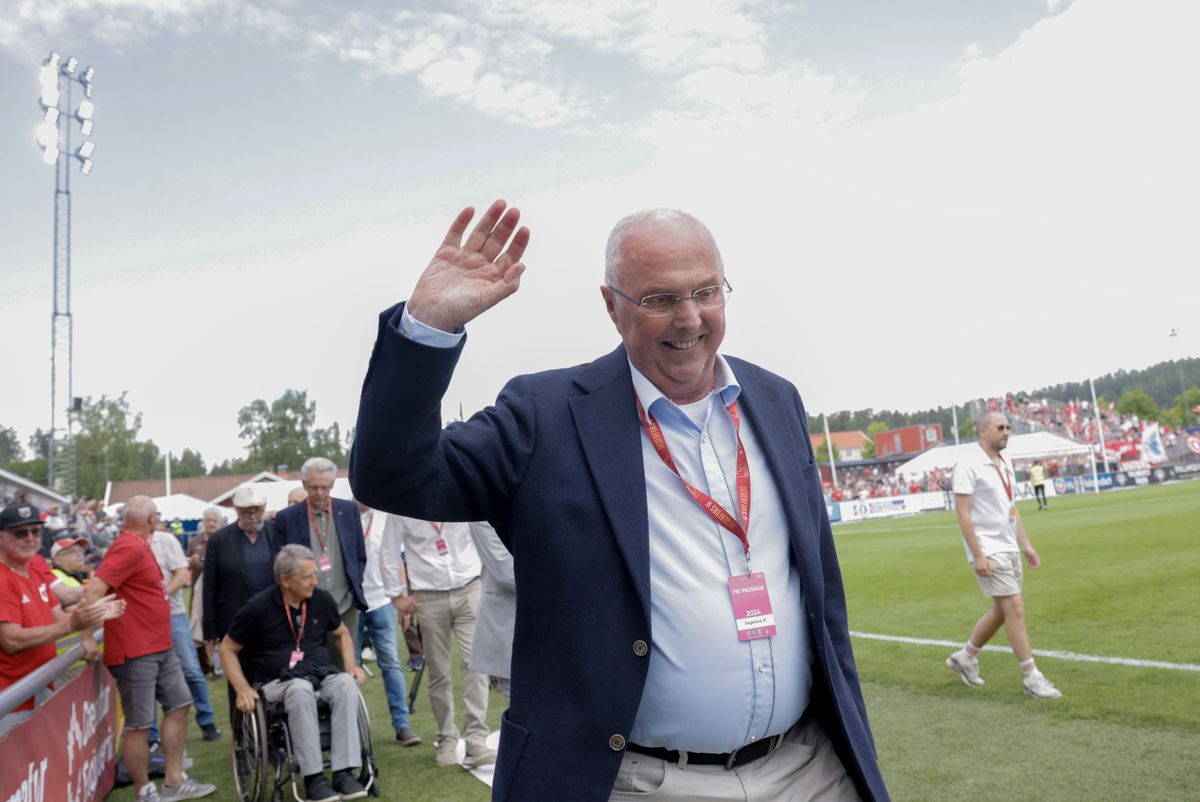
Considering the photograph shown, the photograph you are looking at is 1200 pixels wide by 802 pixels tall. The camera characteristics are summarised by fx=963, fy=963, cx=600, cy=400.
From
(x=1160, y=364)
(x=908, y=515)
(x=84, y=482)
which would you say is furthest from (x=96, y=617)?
(x=1160, y=364)

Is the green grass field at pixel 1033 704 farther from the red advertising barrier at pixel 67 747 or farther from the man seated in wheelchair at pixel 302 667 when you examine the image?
the red advertising barrier at pixel 67 747

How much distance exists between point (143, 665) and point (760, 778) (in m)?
6.38

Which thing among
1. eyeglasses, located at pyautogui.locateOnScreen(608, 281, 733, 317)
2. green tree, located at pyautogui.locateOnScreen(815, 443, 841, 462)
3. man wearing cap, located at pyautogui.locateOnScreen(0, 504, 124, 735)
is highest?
green tree, located at pyautogui.locateOnScreen(815, 443, 841, 462)

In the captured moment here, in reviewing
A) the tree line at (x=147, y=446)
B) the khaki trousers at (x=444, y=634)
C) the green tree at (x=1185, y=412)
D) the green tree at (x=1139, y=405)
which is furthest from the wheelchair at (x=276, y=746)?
the green tree at (x=1185, y=412)

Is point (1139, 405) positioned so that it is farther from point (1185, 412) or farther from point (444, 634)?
point (444, 634)

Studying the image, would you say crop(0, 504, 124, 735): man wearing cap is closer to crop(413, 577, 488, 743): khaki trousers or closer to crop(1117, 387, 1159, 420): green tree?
crop(413, 577, 488, 743): khaki trousers

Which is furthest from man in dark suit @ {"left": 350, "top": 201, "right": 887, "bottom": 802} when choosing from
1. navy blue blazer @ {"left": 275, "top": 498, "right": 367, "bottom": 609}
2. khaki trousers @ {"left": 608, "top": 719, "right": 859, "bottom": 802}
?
navy blue blazer @ {"left": 275, "top": 498, "right": 367, "bottom": 609}

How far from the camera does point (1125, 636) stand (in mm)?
8984

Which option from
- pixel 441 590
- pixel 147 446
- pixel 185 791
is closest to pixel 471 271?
pixel 441 590

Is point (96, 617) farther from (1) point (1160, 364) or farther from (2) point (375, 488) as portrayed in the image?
(1) point (1160, 364)

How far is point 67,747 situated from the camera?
5656mm

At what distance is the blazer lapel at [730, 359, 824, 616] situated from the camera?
2.17 meters

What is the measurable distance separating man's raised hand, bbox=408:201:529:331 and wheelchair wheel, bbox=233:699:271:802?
5186 millimetres

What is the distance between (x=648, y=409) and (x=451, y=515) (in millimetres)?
556
